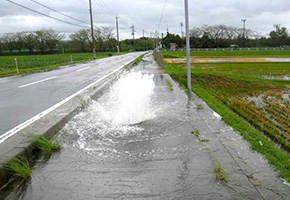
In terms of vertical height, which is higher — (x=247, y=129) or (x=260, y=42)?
(x=260, y=42)

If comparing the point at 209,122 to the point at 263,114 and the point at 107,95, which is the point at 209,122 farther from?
the point at 107,95

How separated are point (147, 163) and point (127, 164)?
29 cm

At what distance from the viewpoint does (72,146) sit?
439cm

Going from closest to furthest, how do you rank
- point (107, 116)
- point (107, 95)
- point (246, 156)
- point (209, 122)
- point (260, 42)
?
point (246, 156) → point (209, 122) → point (107, 116) → point (107, 95) → point (260, 42)

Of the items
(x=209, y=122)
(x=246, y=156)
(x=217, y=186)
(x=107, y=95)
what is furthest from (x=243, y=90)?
(x=217, y=186)

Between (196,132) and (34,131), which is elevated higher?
(34,131)

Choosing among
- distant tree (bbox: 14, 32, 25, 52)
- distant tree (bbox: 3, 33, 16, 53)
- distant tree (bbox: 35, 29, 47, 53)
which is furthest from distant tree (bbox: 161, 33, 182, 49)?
distant tree (bbox: 3, 33, 16, 53)

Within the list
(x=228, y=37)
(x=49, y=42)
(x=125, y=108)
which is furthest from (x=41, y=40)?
(x=125, y=108)

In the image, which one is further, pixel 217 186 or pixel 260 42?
pixel 260 42

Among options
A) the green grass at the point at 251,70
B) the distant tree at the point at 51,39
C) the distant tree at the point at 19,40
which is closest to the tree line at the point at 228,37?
the distant tree at the point at 51,39

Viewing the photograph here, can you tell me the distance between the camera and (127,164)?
146 inches

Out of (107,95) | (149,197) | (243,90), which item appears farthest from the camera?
(243,90)

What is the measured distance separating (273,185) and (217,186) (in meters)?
0.64

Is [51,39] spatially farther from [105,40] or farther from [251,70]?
[251,70]
